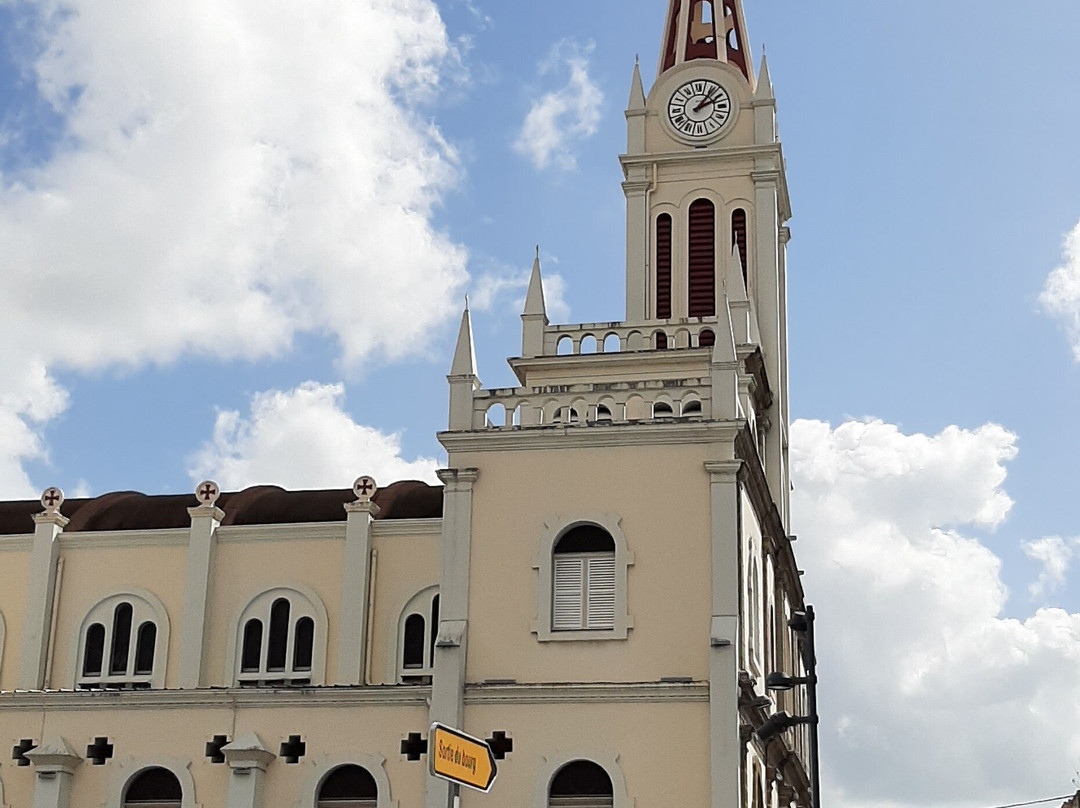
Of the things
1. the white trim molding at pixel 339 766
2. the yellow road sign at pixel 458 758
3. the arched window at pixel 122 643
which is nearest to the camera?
the yellow road sign at pixel 458 758

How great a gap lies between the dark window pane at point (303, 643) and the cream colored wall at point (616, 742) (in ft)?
24.2

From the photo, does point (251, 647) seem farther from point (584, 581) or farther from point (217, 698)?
point (584, 581)

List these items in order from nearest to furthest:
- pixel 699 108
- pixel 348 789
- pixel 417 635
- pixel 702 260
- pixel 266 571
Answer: pixel 348 789 → pixel 417 635 → pixel 266 571 → pixel 702 260 → pixel 699 108

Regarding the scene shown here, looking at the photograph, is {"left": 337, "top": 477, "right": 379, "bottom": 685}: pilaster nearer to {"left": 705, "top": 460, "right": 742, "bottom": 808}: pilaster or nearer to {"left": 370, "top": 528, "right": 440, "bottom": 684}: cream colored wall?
{"left": 370, "top": 528, "right": 440, "bottom": 684}: cream colored wall

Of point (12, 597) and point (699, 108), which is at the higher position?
point (699, 108)

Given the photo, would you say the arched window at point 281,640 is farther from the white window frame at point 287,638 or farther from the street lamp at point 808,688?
the street lamp at point 808,688

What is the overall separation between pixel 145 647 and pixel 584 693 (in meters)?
12.3

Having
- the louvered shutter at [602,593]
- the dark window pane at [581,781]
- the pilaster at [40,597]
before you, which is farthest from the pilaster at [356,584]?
the louvered shutter at [602,593]

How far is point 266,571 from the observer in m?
35.7

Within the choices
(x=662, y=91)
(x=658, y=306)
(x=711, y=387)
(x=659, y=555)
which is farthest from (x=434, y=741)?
(x=662, y=91)

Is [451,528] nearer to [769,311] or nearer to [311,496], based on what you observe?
[311,496]

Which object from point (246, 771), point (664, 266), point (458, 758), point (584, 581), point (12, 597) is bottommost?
point (458, 758)

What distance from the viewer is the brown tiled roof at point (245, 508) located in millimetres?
36625

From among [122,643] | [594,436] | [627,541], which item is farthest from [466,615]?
[122,643]
